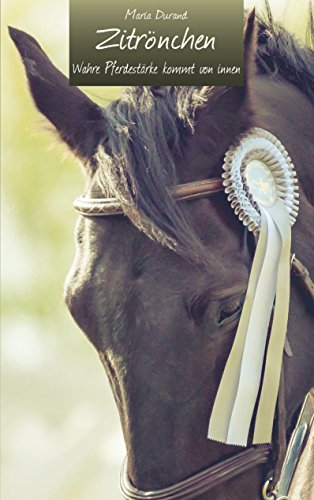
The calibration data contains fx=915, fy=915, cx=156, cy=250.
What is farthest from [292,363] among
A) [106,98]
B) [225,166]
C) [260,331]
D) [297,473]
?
[106,98]

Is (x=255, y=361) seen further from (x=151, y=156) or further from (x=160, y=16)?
(x=160, y=16)

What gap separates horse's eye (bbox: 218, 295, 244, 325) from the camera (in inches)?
89.4

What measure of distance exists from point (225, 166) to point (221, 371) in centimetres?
53

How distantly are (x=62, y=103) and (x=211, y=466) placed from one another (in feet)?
3.50

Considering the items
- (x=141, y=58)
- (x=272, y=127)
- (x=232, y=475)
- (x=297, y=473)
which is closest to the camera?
(x=232, y=475)

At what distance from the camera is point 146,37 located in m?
2.91

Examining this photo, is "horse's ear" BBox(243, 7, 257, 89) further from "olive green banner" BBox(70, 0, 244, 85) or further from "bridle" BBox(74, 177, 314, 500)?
"olive green banner" BBox(70, 0, 244, 85)

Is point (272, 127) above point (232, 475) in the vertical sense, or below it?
above

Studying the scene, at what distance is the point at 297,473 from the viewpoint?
239cm

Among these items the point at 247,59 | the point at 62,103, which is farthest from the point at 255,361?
the point at 62,103

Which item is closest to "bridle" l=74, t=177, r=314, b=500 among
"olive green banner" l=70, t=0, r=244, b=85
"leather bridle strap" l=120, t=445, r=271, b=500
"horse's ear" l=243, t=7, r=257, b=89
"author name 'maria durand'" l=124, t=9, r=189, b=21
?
"leather bridle strap" l=120, t=445, r=271, b=500

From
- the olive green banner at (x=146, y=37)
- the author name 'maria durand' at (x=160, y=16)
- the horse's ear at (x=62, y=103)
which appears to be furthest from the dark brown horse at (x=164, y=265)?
the author name 'maria durand' at (x=160, y=16)

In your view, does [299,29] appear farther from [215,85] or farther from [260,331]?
[260,331]

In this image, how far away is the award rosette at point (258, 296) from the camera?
227 centimetres
